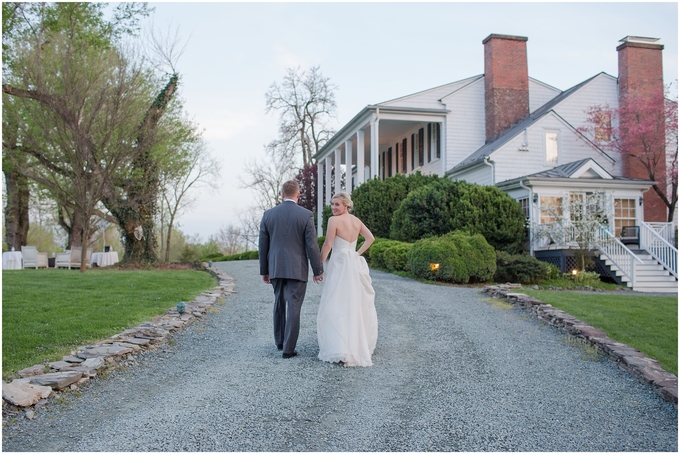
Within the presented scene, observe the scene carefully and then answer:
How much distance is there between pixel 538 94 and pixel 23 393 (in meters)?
24.6

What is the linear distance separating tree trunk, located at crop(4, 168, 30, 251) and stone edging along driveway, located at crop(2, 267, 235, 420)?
18.8 metres

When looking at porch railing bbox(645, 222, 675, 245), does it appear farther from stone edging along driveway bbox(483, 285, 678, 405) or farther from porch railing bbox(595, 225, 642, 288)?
stone edging along driveway bbox(483, 285, 678, 405)

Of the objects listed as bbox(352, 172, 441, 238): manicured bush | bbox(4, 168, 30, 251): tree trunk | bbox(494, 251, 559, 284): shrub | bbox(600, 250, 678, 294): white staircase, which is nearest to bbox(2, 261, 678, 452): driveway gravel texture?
bbox(494, 251, 559, 284): shrub

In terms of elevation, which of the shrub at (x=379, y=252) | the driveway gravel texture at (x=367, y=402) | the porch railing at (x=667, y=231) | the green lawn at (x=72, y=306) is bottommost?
the driveway gravel texture at (x=367, y=402)

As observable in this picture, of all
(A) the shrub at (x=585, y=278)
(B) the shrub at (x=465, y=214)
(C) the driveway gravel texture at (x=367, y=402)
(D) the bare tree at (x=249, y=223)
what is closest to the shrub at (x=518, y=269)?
(A) the shrub at (x=585, y=278)

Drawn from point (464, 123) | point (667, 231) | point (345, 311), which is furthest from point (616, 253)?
point (345, 311)

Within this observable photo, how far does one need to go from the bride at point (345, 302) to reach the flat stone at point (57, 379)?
2.43m

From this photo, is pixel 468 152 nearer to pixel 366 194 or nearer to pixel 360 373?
pixel 366 194

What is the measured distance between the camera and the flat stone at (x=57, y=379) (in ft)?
16.8

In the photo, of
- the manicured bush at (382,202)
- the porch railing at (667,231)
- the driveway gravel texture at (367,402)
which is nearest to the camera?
the driveway gravel texture at (367,402)

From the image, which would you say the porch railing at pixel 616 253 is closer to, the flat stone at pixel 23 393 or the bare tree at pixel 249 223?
the flat stone at pixel 23 393

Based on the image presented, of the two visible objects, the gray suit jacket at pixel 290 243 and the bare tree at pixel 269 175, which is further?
the bare tree at pixel 269 175

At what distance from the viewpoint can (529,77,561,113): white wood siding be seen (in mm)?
25250

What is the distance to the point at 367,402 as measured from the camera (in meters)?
4.95
